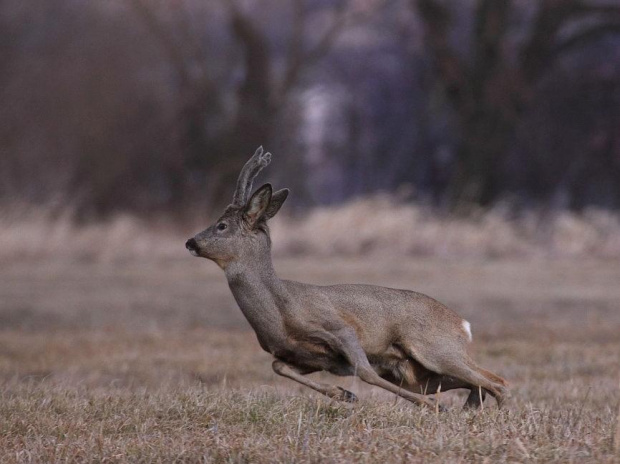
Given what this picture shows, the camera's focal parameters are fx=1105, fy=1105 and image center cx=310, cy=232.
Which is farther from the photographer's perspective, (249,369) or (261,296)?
(249,369)

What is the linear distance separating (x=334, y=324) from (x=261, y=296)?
39 cm

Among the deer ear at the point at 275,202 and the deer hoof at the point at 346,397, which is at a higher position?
the deer ear at the point at 275,202

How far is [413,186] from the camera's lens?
25.2m

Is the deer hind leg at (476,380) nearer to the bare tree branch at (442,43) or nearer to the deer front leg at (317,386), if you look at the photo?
the deer front leg at (317,386)

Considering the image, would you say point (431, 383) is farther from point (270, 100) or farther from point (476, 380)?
point (270, 100)

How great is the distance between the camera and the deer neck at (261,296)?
17.8ft

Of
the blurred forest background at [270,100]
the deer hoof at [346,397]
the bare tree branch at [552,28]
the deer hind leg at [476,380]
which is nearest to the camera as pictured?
the deer hoof at [346,397]

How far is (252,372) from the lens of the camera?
26.9 ft

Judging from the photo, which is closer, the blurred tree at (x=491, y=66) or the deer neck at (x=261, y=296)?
the deer neck at (x=261, y=296)

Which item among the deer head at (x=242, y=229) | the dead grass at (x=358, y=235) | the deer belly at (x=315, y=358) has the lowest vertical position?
the deer belly at (x=315, y=358)

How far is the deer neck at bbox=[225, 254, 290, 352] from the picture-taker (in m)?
5.43

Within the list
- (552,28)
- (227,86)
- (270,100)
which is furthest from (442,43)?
(227,86)

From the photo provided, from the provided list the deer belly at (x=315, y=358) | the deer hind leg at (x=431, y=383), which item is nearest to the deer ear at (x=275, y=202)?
the deer belly at (x=315, y=358)

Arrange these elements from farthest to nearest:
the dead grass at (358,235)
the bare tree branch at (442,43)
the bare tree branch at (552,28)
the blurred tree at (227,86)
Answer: the blurred tree at (227,86) → the bare tree branch at (442,43) → the bare tree branch at (552,28) → the dead grass at (358,235)
